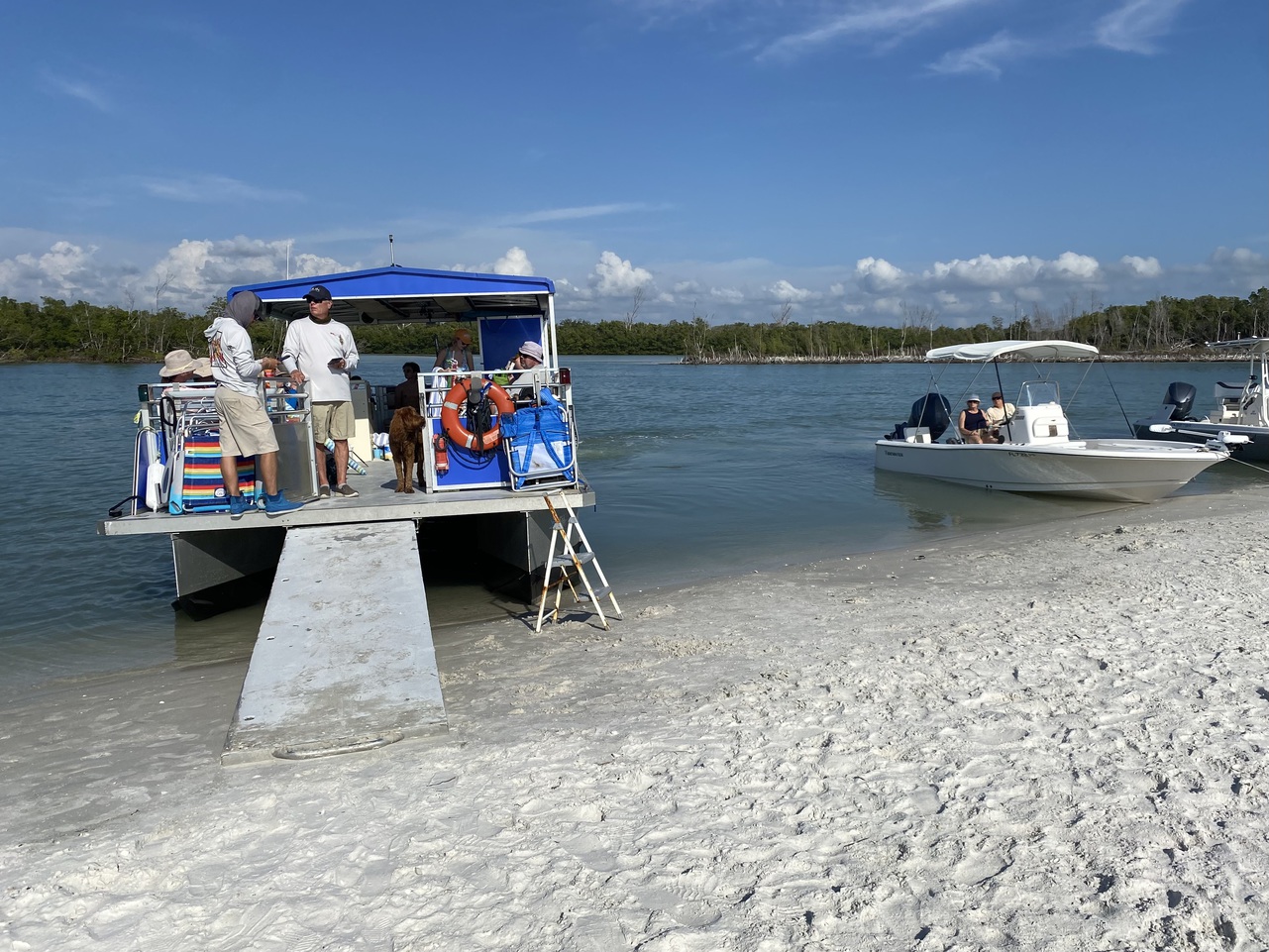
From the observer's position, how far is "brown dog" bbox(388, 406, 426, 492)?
912 cm

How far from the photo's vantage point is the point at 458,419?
891cm

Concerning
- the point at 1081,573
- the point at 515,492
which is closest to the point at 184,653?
the point at 515,492

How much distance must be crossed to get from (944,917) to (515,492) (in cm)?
605

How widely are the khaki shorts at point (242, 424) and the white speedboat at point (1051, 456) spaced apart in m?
12.8

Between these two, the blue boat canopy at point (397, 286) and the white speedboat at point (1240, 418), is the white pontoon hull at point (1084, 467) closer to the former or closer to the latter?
the white speedboat at point (1240, 418)

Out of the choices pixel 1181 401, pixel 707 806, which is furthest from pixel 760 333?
pixel 707 806

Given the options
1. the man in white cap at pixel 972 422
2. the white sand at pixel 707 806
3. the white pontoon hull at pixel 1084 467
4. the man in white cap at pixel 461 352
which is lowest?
the white sand at pixel 707 806

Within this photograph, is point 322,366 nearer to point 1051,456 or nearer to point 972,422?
point 1051,456

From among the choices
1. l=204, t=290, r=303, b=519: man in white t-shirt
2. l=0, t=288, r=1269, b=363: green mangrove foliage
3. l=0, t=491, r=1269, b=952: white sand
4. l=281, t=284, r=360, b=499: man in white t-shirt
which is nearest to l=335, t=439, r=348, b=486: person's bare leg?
l=281, t=284, r=360, b=499: man in white t-shirt

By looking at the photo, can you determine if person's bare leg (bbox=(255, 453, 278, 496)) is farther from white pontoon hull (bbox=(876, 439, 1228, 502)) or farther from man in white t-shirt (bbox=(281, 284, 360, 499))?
white pontoon hull (bbox=(876, 439, 1228, 502))

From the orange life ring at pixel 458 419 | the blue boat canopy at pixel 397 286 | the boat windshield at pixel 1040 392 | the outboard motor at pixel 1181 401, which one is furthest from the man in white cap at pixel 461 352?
the outboard motor at pixel 1181 401

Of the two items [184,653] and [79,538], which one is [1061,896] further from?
[79,538]

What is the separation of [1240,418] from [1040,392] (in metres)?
6.99

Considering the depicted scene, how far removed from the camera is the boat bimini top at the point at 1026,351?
642 inches
